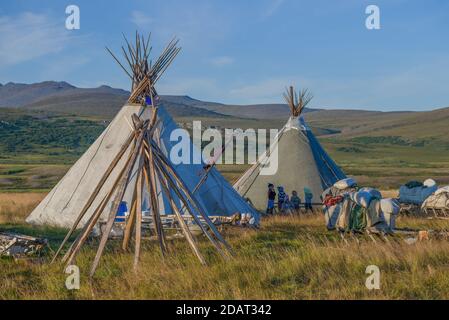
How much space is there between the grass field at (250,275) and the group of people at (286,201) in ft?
21.8

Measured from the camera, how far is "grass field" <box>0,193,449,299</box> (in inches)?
278

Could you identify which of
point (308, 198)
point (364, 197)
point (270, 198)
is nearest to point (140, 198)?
point (364, 197)

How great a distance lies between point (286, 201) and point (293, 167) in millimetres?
2226

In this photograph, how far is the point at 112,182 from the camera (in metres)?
14.8

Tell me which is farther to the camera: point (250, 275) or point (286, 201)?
point (286, 201)

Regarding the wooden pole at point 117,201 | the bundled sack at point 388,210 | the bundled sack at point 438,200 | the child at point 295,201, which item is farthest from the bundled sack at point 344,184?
the bundled sack at point 438,200

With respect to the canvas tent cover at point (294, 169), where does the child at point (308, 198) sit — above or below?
below

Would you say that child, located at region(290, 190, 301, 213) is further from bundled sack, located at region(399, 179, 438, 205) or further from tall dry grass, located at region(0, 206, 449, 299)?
tall dry grass, located at region(0, 206, 449, 299)

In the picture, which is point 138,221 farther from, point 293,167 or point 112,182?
point 293,167

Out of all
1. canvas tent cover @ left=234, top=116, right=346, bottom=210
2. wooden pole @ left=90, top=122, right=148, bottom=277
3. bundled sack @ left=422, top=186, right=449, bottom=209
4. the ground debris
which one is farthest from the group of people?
the ground debris

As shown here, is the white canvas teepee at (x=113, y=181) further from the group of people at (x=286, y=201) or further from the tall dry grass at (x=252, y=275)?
the tall dry grass at (x=252, y=275)

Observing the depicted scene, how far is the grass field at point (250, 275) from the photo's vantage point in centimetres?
705

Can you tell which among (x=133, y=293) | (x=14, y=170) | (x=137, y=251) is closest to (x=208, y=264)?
(x=137, y=251)

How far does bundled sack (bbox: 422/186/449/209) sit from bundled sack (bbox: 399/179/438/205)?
1030 millimetres
